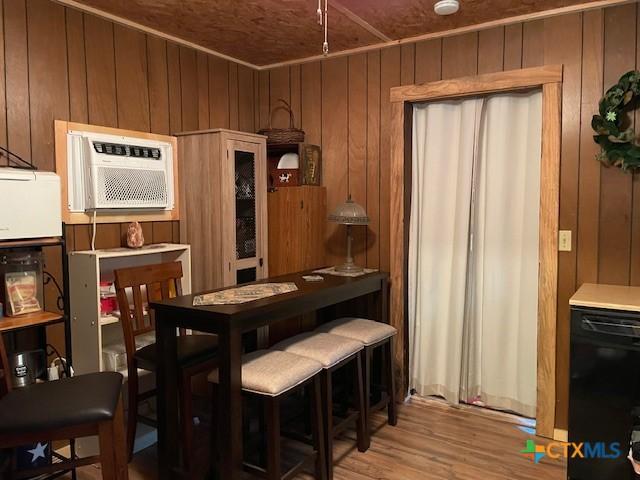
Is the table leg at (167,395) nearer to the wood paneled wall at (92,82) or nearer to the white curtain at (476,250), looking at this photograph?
the wood paneled wall at (92,82)

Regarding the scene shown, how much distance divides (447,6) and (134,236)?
215 cm

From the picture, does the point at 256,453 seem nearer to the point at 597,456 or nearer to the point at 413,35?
the point at 597,456

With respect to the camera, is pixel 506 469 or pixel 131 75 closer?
pixel 506 469

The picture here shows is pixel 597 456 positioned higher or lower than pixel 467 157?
lower

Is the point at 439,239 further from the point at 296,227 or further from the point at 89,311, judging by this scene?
the point at 89,311

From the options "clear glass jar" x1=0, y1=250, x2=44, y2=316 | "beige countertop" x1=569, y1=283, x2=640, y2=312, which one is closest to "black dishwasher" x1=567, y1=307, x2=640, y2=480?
"beige countertop" x1=569, y1=283, x2=640, y2=312

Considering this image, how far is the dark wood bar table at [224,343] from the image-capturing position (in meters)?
2.03

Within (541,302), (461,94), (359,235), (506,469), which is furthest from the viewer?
(359,235)

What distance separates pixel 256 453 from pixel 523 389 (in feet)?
5.61

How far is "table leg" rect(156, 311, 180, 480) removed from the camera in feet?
Result: 7.35

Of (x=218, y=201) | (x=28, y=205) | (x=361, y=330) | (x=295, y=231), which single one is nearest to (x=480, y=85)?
(x=295, y=231)

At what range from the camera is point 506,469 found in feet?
8.41

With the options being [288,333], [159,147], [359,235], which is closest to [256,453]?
[288,333]

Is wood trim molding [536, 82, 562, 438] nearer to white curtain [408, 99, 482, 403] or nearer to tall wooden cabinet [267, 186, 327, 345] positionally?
white curtain [408, 99, 482, 403]
